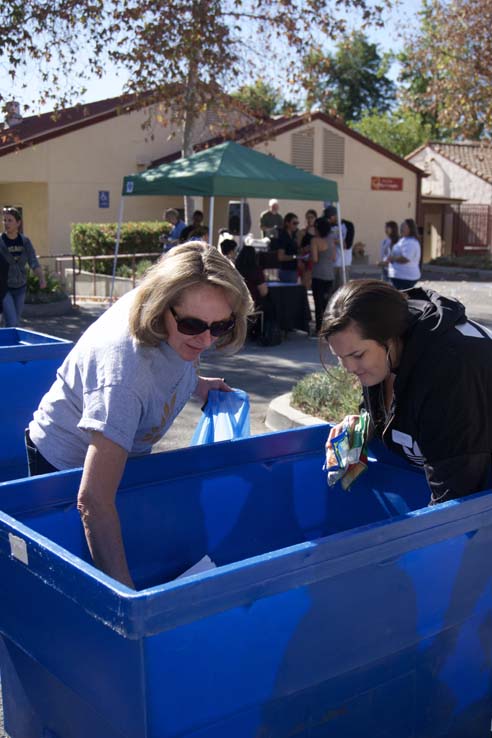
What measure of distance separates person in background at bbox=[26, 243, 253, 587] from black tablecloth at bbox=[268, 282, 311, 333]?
9110 millimetres

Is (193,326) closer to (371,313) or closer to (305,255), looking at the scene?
(371,313)

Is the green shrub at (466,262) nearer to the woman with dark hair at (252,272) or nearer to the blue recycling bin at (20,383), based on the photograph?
the woman with dark hair at (252,272)

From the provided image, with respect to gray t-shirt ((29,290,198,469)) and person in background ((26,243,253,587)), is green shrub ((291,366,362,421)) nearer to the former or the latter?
gray t-shirt ((29,290,198,469))

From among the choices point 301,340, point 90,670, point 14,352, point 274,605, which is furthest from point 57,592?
point 301,340

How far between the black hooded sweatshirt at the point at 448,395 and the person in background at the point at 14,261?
23.3 feet

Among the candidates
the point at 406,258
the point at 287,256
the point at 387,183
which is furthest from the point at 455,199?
the point at 406,258

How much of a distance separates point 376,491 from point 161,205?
25060 mm

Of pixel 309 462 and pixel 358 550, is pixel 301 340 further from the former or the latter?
pixel 358 550

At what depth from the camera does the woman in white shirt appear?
11.9 metres

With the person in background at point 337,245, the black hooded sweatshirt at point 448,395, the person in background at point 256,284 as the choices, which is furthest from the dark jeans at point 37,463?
the person in background at point 337,245

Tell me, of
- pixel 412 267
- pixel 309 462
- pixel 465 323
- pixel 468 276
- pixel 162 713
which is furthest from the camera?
pixel 468 276

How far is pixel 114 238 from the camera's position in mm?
22719

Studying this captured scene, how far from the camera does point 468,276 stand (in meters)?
26.2

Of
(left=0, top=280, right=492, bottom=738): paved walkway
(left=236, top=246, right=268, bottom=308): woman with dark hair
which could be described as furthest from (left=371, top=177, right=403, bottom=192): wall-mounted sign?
(left=236, top=246, right=268, bottom=308): woman with dark hair
